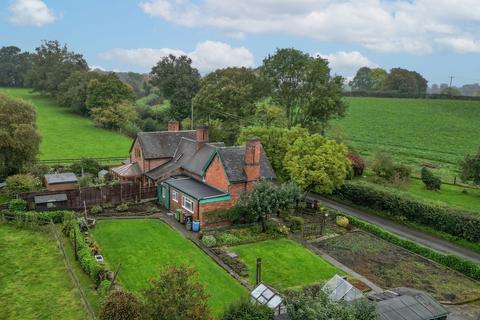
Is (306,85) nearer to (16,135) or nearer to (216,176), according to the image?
(216,176)

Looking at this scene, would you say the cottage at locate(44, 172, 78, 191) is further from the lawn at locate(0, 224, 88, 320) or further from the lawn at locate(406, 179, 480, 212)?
the lawn at locate(406, 179, 480, 212)

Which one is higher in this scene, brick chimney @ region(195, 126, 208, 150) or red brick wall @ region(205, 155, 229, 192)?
brick chimney @ region(195, 126, 208, 150)

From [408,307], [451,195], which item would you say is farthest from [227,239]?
[451,195]

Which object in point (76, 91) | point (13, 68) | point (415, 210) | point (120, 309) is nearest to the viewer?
point (120, 309)

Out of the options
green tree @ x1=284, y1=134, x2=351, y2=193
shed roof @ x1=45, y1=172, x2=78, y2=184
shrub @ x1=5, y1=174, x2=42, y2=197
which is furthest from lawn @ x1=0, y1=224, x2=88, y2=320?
green tree @ x1=284, y1=134, x2=351, y2=193

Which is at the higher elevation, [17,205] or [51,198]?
[51,198]

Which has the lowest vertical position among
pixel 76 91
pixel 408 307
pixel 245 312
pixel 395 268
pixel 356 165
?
pixel 395 268
